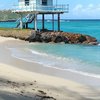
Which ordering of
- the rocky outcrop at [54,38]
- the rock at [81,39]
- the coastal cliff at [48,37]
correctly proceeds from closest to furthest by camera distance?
the coastal cliff at [48,37] < the rocky outcrop at [54,38] < the rock at [81,39]

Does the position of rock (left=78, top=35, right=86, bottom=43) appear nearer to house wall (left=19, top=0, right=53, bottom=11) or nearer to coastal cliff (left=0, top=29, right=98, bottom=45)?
coastal cliff (left=0, top=29, right=98, bottom=45)

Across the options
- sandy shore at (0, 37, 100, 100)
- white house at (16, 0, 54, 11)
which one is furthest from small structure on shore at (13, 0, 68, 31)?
sandy shore at (0, 37, 100, 100)

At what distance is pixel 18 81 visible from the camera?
18125 millimetres

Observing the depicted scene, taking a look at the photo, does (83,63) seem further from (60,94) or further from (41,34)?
(41,34)

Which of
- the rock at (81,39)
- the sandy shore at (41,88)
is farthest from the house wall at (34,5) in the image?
the sandy shore at (41,88)

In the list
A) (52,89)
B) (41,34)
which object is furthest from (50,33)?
(52,89)

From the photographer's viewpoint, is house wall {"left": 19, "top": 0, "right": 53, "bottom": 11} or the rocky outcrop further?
house wall {"left": 19, "top": 0, "right": 53, "bottom": 11}

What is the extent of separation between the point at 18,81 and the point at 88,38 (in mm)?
34157

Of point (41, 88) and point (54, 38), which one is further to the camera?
point (54, 38)

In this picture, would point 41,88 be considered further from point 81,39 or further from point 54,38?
point 81,39

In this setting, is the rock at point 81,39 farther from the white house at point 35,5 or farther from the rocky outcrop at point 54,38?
the white house at point 35,5

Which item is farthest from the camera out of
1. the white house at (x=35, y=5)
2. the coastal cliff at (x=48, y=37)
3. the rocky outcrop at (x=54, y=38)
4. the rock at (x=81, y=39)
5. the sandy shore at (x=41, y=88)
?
the white house at (x=35, y=5)

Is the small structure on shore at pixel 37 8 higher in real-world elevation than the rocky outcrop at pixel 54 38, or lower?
higher

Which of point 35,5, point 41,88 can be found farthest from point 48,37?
point 41,88
